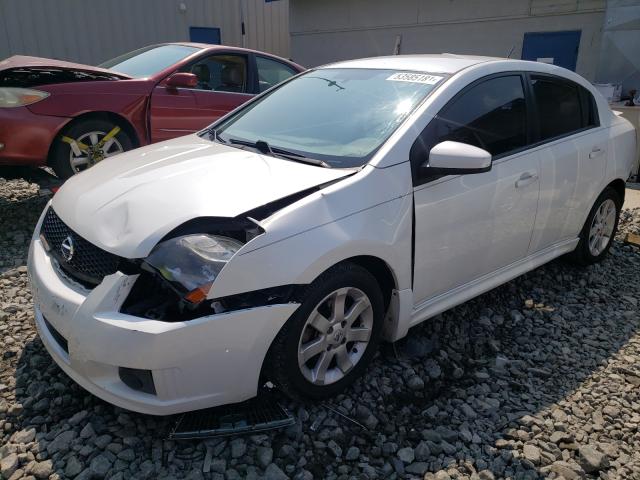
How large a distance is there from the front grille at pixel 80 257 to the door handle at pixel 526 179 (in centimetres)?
232

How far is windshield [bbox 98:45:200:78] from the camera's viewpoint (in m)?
5.71

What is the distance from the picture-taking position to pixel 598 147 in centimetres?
385

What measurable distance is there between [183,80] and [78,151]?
1270 mm

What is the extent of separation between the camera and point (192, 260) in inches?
84.4

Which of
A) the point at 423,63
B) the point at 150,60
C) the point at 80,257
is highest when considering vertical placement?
the point at 423,63

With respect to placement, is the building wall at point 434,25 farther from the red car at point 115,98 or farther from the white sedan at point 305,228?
the white sedan at point 305,228

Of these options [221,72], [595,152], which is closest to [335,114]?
[595,152]

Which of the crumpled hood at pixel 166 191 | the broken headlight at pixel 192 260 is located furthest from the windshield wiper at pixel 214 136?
the broken headlight at pixel 192 260

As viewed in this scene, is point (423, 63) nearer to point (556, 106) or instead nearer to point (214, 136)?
point (556, 106)

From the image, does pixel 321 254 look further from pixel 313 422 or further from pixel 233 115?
pixel 233 115

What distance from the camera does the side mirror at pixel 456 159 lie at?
102 inches

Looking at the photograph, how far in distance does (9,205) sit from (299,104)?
3.60 meters

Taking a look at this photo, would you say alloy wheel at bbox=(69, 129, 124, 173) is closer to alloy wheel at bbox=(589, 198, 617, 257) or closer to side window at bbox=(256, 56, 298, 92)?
side window at bbox=(256, 56, 298, 92)

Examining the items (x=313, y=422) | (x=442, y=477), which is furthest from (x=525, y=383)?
(x=313, y=422)
